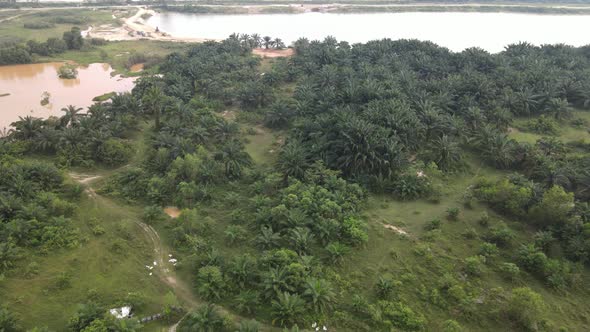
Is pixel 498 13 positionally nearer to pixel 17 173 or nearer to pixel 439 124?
pixel 439 124

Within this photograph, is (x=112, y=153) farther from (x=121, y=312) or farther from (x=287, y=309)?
(x=287, y=309)

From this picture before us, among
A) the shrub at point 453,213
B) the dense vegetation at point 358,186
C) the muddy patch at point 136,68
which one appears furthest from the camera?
the muddy patch at point 136,68

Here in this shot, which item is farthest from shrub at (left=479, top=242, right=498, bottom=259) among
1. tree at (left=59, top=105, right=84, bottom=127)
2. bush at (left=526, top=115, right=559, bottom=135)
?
tree at (left=59, top=105, right=84, bottom=127)

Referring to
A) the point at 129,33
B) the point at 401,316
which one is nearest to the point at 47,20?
the point at 129,33

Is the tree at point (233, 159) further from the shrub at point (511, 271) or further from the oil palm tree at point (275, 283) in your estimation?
the shrub at point (511, 271)

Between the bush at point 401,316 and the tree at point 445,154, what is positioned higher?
A: the tree at point 445,154

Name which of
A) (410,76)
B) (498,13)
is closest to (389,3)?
(498,13)

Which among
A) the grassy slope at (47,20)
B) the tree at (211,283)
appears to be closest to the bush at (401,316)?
the tree at (211,283)
